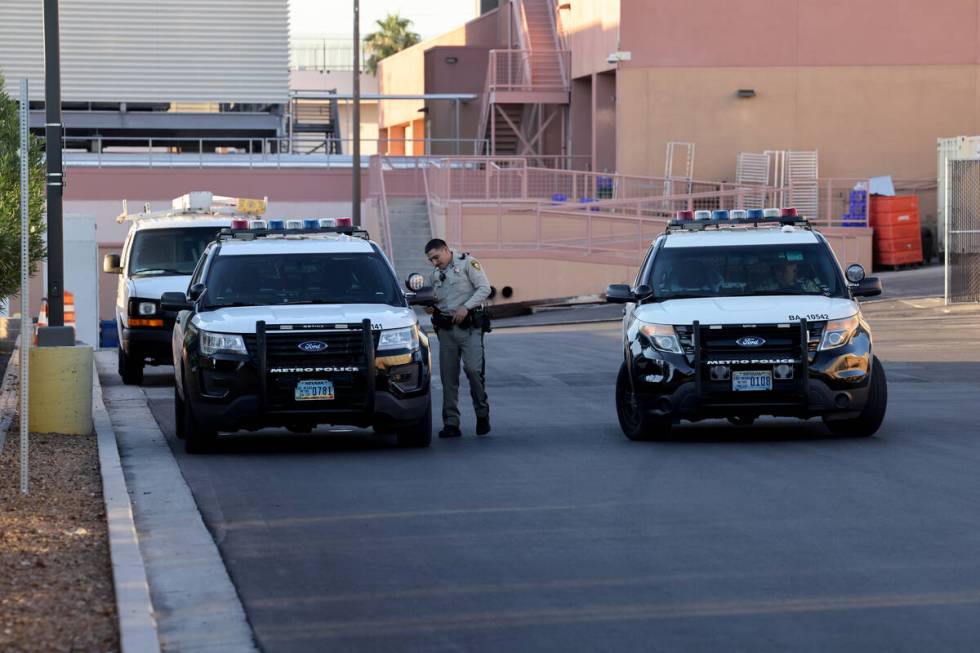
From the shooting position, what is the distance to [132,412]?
61.1 ft

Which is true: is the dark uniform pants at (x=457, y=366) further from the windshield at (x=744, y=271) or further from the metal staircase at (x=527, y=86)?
the metal staircase at (x=527, y=86)

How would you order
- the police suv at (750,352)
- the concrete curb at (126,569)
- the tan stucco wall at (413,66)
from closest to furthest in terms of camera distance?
1. the concrete curb at (126,569)
2. the police suv at (750,352)
3. the tan stucco wall at (413,66)

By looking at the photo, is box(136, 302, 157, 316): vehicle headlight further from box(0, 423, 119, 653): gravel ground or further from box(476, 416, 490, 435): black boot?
box(0, 423, 119, 653): gravel ground

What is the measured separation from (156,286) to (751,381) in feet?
35.5

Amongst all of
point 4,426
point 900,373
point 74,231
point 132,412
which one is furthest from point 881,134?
point 4,426

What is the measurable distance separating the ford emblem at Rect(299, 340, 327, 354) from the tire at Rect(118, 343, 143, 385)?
30.2 ft

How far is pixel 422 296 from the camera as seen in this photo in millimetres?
14984

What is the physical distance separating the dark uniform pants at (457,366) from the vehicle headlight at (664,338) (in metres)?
1.79

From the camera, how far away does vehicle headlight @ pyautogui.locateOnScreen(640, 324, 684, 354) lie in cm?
1415

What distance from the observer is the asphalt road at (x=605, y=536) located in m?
7.62

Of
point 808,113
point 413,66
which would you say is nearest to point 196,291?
point 808,113

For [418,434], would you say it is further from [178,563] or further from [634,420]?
[178,563]

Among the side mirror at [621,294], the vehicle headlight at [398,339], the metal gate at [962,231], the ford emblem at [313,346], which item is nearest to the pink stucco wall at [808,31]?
the metal gate at [962,231]

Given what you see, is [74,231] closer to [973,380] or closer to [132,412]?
[132,412]
